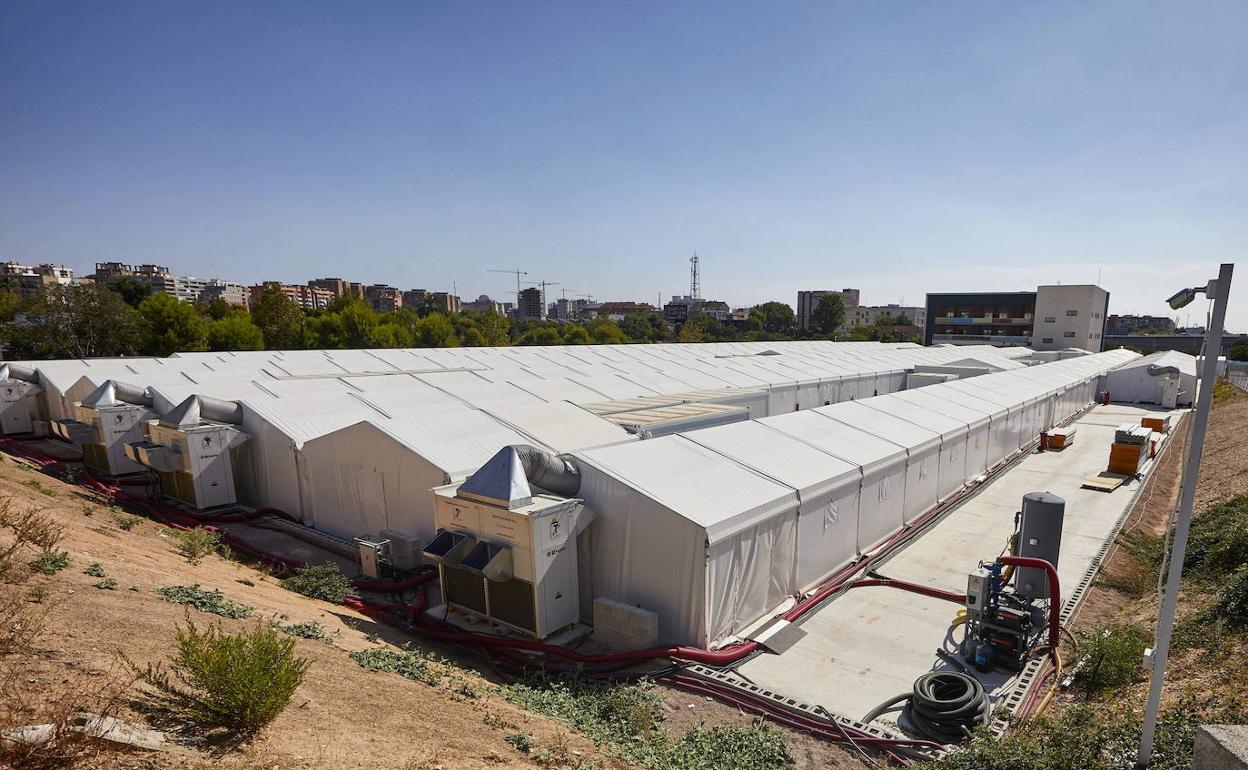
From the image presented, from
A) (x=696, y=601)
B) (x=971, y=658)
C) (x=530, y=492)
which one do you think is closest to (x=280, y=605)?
(x=530, y=492)

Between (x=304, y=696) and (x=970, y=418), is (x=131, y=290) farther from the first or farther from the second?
(x=970, y=418)

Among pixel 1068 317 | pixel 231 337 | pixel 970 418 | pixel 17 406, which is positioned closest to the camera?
pixel 970 418

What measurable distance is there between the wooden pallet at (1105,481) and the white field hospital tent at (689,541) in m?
14.4

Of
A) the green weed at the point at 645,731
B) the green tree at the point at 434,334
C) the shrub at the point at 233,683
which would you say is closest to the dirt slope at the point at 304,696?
the shrub at the point at 233,683

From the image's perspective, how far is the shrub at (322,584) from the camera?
35.6ft

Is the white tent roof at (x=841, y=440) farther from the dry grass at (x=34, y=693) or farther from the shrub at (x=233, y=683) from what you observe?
the dry grass at (x=34, y=693)

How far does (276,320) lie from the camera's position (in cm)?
5844

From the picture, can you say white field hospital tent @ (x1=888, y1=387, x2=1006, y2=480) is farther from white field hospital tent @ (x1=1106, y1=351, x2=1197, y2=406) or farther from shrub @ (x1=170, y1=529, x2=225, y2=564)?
white field hospital tent @ (x1=1106, y1=351, x2=1197, y2=406)

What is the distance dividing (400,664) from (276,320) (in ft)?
199

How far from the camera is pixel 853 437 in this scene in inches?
565

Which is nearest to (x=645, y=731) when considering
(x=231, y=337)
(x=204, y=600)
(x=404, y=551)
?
(x=204, y=600)

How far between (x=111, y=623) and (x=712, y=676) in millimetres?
7453

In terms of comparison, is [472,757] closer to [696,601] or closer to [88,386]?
[696,601]

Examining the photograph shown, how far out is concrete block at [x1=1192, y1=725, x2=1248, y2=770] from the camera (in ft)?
13.6
